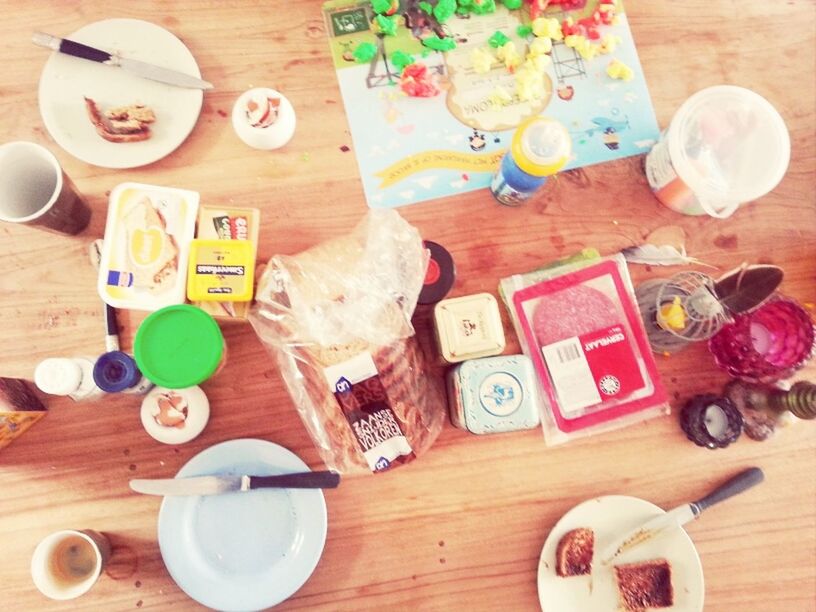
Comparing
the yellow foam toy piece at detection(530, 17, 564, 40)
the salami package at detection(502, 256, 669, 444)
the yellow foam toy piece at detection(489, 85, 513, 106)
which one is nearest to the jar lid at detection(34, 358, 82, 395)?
the salami package at detection(502, 256, 669, 444)

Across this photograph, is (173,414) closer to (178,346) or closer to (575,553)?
(178,346)

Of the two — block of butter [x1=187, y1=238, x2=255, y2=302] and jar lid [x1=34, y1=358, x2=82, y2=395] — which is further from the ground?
block of butter [x1=187, y1=238, x2=255, y2=302]

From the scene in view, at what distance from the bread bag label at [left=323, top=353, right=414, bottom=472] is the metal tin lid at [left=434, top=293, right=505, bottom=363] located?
89 millimetres

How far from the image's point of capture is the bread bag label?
0.72 meters

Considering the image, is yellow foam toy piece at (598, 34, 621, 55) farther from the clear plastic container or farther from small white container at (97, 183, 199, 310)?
small white container at (97, 183, 199, 310)

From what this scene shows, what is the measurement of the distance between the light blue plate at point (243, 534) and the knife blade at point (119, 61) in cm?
45

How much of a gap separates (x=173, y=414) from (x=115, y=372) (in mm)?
81

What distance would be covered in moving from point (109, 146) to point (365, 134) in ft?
1.04

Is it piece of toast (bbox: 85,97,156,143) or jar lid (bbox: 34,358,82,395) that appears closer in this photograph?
jar lid (bbox: 34,358,82,395)

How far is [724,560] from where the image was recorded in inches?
31.9

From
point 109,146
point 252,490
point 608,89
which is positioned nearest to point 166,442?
A: point 252,490

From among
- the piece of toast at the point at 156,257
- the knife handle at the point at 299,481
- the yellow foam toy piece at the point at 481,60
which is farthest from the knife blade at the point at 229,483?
the yellow foam toy piece at the point at 481,60

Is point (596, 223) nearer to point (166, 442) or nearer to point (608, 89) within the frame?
point (608, 89)

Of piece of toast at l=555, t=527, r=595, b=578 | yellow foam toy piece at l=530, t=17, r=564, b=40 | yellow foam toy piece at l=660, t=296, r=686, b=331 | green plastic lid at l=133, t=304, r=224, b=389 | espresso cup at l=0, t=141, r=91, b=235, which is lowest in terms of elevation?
piece of toast at l=555, t=527, r=595, b=578
